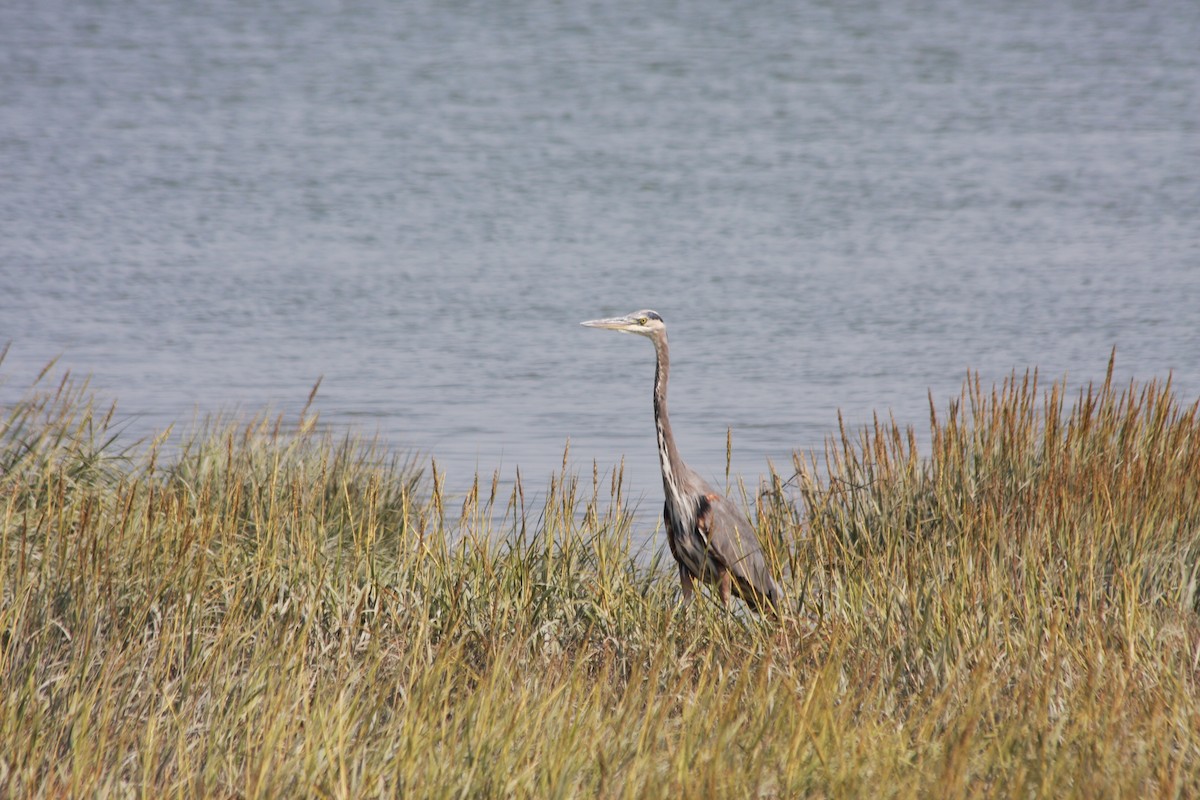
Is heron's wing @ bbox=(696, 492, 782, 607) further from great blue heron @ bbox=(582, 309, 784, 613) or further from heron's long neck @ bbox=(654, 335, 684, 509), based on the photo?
heron's long neck @ bbox=(654, 335, 684, 509)

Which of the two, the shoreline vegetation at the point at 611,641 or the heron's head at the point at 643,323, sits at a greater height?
the heron's head at the point at 643,323

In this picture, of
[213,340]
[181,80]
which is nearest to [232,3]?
[181,80]

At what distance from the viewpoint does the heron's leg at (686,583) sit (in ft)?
19.9

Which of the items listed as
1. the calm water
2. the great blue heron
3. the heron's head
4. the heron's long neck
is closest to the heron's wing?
the great blue heron

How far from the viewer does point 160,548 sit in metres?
5.70

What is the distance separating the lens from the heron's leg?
606 cm

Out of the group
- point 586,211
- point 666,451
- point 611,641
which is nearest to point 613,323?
point 666,451

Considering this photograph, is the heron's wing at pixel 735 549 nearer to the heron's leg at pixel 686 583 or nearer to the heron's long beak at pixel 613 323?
the heron's leg at pixel 686 583

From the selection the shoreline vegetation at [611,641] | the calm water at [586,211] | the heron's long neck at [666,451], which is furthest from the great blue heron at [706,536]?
the calm water at [586,211]

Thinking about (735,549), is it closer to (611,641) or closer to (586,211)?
(611,641)

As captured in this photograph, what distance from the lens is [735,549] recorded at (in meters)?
6.54

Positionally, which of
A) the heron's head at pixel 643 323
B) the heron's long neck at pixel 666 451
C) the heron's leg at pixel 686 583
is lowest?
the heron's leg at pixel 686 583

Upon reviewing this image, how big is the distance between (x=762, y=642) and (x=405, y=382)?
36.9ft

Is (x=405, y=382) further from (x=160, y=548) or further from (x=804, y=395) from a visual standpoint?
(x=160, y=548)
